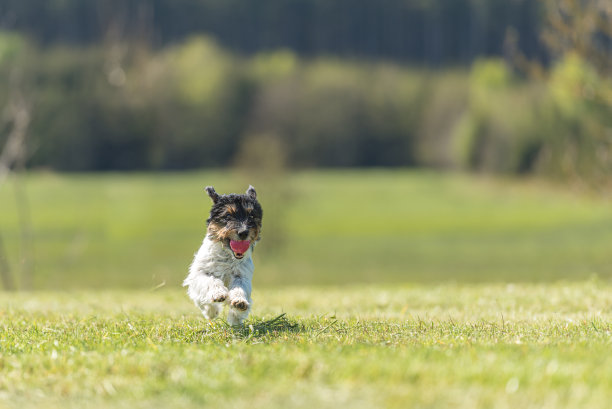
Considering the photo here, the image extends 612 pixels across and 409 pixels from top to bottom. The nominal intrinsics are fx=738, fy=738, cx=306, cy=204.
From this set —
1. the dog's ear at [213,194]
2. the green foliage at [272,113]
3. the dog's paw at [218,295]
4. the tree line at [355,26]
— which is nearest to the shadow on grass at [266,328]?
the dog's paw at [218,295]

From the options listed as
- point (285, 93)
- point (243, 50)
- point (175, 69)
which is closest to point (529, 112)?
point (285, 93)

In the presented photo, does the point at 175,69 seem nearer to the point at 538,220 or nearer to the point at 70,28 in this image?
the point at 70,28

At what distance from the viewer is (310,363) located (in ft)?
21.2

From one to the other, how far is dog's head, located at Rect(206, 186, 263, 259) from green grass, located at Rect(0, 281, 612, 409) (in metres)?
Result: 1.00

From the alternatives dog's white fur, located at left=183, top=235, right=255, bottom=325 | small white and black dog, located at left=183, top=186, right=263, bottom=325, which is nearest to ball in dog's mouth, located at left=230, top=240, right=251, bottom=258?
small white and black dog, located at left=183, top=186, right=263, bottom=325

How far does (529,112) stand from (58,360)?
279 feet

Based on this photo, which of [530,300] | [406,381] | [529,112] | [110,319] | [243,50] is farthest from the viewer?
[243,50]

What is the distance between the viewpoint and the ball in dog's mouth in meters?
8.54

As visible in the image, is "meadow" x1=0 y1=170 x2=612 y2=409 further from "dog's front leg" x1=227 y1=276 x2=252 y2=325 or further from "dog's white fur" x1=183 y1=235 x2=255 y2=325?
"dog's white fur" x1=183 y1=235 x2=255 y2=325

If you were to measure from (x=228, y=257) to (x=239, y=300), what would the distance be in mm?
902

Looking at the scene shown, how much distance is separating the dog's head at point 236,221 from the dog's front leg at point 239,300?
0.37 m

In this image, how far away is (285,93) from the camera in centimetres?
10312

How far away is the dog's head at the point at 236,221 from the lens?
8.48 metres

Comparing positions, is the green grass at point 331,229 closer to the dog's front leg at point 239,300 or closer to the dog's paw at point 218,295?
the dog's front leg at point 239,300
